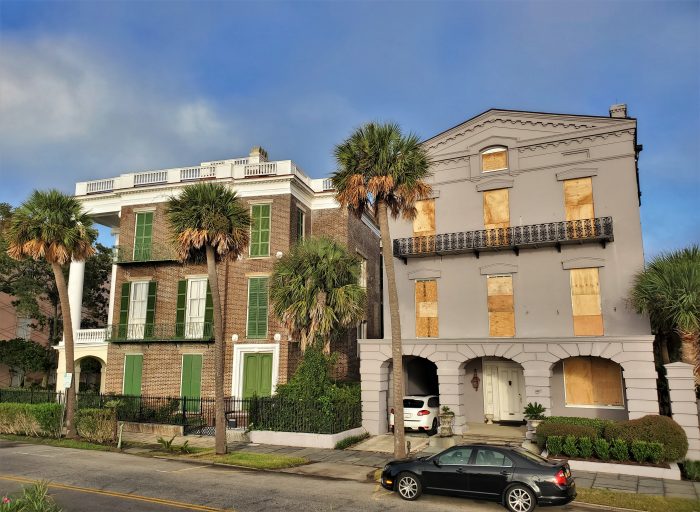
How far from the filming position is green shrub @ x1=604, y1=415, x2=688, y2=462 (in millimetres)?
15531

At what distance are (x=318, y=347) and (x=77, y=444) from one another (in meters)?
9.79

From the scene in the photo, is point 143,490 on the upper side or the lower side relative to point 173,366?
lower

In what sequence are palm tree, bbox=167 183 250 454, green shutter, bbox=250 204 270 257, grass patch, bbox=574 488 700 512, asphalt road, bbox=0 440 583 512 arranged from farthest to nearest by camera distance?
green shutter, bbox=250 204 270 257
palm tree, bbox=167 183 250 454
grass patch, bbox=574 488 700 512
asphalt road, bbox=0 440 583 512

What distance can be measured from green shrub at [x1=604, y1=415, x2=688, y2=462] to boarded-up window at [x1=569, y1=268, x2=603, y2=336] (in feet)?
14.5

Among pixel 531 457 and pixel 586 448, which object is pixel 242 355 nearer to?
pixel 586 448

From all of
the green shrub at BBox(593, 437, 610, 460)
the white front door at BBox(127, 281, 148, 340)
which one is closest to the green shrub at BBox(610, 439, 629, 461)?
the green shrub at BBox(593, 437, 610, 460)

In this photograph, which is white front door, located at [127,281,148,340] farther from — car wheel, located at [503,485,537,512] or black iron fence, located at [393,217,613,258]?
car wheel, located at [503,485,537,512]

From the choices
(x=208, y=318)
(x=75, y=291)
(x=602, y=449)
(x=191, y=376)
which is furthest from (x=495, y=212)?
(x=75, y=291)

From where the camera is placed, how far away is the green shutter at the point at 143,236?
1146 inches

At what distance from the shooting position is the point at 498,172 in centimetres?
2278

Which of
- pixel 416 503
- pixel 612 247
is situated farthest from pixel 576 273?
pixel 416 503

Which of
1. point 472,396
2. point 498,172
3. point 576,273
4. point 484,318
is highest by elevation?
point 498,172

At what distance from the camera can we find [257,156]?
3019 cm

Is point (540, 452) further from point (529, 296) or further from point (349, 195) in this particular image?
point (349, 195)
